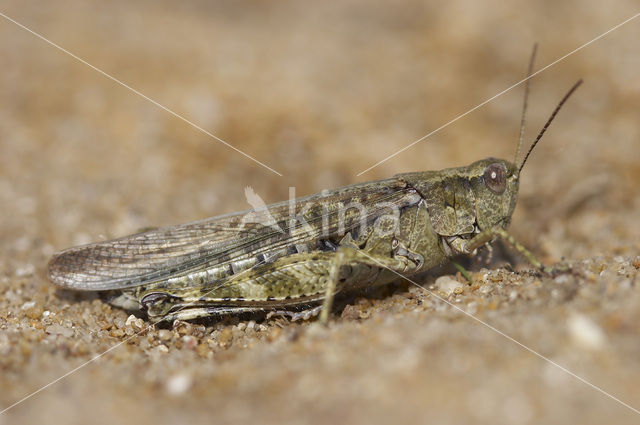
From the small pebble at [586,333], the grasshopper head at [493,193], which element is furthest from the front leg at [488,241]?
the small pebble at [586,333]

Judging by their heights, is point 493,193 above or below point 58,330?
above

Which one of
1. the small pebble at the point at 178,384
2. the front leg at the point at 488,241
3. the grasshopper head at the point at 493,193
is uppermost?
the grasshopper head at the point at 493,193

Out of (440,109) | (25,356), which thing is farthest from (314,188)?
(25,356)

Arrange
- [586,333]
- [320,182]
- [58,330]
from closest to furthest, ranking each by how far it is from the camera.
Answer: [586,333] < [58,330] < [320,182]

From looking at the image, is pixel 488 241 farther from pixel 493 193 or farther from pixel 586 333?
pixel 586 333

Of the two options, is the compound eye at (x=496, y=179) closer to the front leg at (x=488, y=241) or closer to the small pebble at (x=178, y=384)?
the front leg at (x=488, y=241)

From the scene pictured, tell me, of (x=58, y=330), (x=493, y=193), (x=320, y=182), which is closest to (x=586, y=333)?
(x=493, y=193)

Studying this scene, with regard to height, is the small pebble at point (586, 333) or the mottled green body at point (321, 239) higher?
the mottled green body at point (321, 239)

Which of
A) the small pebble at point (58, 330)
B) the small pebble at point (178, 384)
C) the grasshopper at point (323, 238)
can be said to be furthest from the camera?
the grasshopper at point (323, 238)
